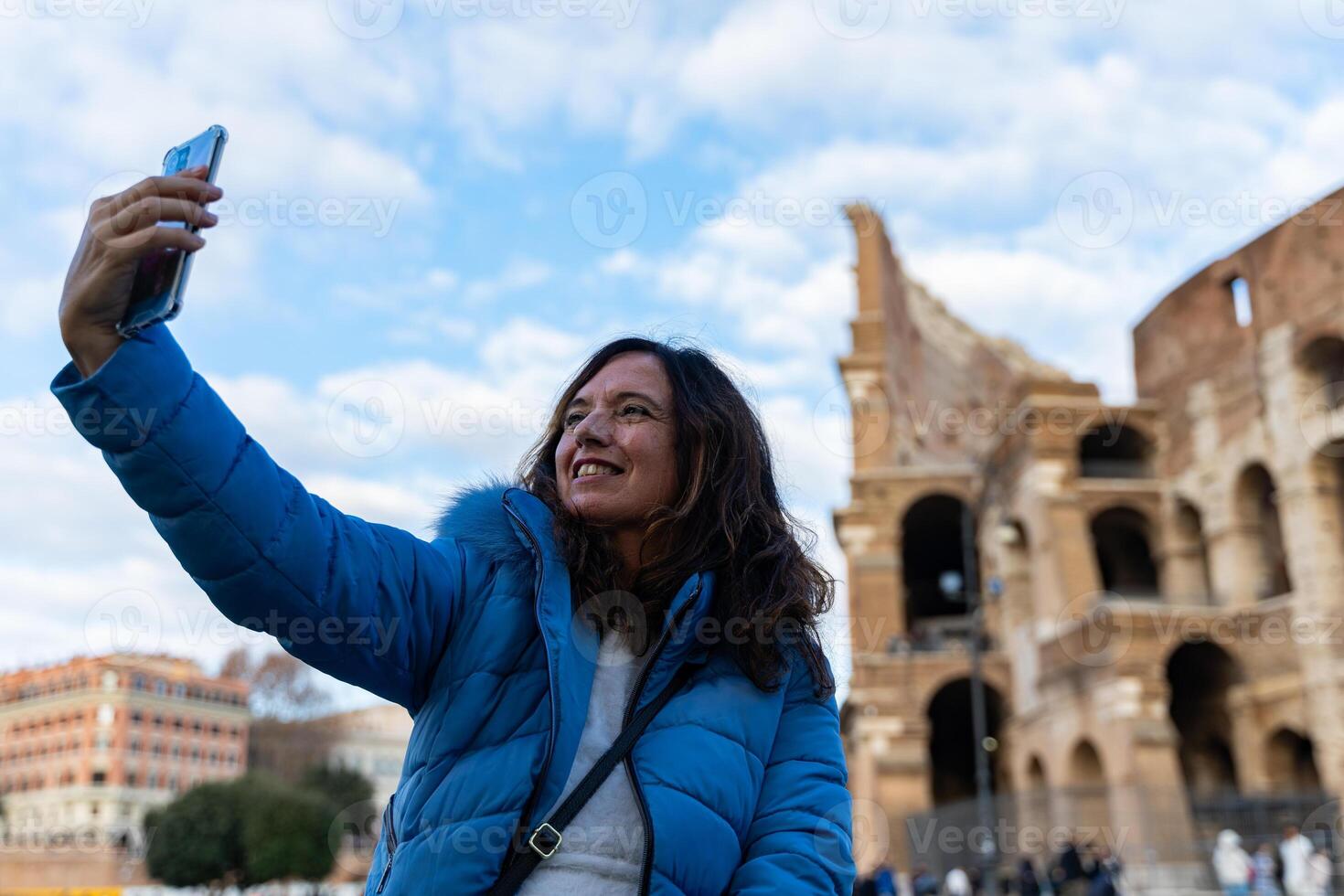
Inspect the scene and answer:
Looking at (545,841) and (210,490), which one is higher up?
(210,490)

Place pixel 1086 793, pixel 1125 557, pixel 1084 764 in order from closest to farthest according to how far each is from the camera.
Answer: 1. pixel 1086 793
2. pixel 1084 764
3. pixel 1125 557

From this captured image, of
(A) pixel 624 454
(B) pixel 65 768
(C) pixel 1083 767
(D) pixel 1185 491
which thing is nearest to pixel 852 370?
(D) pixel 1185 491

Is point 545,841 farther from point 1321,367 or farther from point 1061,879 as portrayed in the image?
point 1321,367

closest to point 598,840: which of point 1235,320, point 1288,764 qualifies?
point 1288,764

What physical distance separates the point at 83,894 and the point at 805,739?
2940cm

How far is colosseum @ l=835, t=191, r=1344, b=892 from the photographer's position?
2220 centimetres

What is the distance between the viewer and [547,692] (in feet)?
6.05

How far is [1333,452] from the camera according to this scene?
23.0 m

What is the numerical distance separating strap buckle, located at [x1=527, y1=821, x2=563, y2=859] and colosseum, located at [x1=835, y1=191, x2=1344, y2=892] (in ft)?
57.8

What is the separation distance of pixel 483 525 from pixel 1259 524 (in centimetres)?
2682

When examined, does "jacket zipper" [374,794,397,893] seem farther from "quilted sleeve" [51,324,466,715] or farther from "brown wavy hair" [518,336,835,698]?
"brown wavy hair" [518,336,835,698]

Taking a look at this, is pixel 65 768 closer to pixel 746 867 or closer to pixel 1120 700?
pixel 1120 700

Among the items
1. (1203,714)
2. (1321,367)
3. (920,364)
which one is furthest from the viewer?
(920,364)

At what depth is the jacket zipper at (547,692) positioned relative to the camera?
1744 mm
